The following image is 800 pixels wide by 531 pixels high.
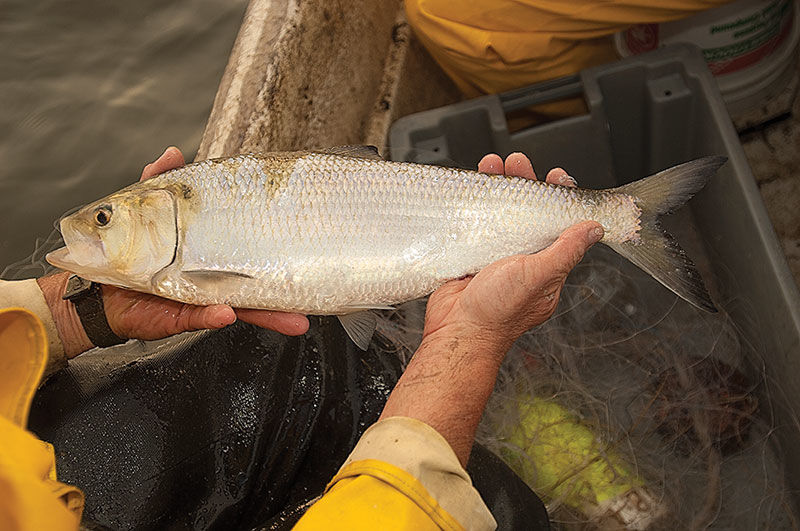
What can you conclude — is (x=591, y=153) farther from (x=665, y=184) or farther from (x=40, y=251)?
(x=40, y=251)

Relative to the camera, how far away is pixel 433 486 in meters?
1.22

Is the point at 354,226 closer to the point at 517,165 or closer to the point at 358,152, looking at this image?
the point at 358,152

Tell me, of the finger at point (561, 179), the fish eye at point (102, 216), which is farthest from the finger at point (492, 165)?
the fish eye at point (102, 216)

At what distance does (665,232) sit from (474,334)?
575 mm

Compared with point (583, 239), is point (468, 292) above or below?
below

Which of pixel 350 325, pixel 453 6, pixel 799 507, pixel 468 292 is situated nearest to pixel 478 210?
pixel 468 292

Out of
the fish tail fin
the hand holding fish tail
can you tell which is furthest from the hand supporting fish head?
the fish tail fin

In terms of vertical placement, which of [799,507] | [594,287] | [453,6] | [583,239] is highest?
[453,6]

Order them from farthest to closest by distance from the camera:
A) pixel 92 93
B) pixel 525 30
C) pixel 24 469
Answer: pixel 92 93 → pixel 525 30 → pixel 24 469

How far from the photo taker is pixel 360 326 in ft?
5.81

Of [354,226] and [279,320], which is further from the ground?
[354,226]

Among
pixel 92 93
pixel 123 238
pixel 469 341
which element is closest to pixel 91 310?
pixel 123 238

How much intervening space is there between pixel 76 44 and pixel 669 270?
12.8ft

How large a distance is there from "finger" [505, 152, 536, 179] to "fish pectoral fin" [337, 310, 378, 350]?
23.1 inches
